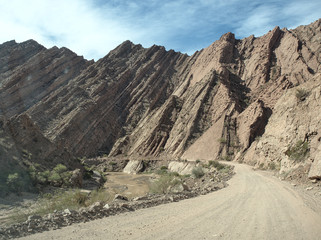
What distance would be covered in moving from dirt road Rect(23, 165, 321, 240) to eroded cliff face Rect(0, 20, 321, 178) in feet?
108

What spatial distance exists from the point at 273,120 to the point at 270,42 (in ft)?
185

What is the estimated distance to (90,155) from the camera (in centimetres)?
6994

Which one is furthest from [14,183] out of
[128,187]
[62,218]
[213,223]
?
[128,187]

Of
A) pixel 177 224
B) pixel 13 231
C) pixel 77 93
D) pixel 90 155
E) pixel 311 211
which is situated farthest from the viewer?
pixel 77 93

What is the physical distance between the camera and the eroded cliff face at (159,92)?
180 ft

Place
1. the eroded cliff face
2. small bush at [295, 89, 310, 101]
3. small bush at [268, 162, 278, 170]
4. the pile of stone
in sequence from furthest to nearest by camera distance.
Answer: the eroded cliff face → small bush at [268, 162, 278, 170] → small bush at [295, 89, 310, 101] → the pile of stone

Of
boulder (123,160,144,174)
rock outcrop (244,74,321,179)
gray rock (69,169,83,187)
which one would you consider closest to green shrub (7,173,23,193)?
gray rock (69,169,83,187)

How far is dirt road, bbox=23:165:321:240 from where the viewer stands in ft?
22.8

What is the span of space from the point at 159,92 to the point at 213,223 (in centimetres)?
8179

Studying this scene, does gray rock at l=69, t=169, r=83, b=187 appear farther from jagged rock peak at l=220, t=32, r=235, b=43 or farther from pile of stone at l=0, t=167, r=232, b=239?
jagged rock peak at l=220, t=32, r=235, b=43

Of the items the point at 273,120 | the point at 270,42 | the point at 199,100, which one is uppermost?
the point at 270,42

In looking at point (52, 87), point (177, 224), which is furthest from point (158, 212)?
point (52, 87)

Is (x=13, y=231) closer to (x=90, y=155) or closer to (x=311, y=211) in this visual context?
(x=311, y=211)

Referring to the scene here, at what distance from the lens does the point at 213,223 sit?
8.12m
